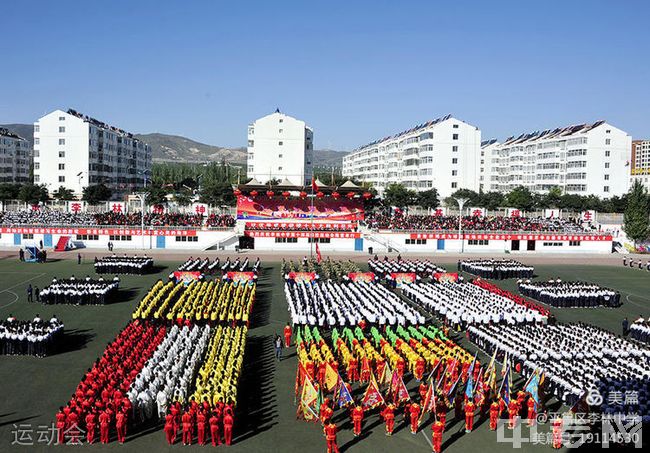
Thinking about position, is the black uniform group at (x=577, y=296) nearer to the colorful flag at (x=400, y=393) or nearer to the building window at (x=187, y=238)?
the colorful flag at (x=400, y=393)

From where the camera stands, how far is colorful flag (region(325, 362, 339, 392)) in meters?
16.6

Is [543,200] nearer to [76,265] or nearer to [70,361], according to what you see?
[76,265]

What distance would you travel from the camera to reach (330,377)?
16.8 m

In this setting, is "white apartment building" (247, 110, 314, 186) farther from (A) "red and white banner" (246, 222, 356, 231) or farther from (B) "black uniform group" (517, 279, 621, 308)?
(B) "black uniform group" (517, 279, 621, 308)

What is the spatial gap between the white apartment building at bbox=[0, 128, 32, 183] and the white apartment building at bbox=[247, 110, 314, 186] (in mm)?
42176

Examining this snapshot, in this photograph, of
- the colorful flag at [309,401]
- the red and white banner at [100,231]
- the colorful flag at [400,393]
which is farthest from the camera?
the red and white banner at [100,231]

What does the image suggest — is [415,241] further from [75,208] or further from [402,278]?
[75,208]

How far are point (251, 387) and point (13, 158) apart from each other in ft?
310

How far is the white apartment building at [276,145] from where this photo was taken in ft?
269

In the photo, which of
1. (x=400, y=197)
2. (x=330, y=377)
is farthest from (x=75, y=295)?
(x=400, y=197)

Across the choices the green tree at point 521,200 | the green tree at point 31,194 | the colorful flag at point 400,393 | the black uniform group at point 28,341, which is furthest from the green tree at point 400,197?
the colorful flag at point 400,393

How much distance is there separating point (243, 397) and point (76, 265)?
27.9 metres

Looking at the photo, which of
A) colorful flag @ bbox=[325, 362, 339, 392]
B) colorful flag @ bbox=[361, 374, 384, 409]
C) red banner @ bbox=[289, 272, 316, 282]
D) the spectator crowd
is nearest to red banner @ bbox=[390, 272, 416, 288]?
red banner @ bbox=[289, 272, 316, 282]

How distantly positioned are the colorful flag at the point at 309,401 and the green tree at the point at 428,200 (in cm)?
6141
